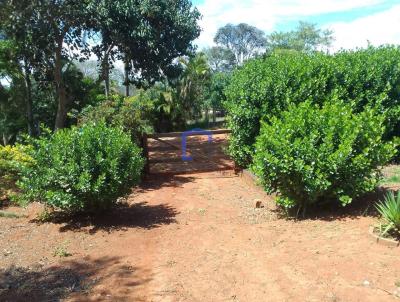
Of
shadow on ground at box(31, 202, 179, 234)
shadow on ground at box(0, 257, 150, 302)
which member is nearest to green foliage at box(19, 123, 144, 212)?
shadow on ground at box(31, 202, 179, 234)

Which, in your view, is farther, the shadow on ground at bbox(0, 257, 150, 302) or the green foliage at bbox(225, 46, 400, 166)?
the green foliage at bbox(225, 46, 400, 166)

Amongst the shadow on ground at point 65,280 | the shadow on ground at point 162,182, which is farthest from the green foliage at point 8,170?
the shadow on ground at point 65,280

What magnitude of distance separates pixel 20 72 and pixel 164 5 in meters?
6.22

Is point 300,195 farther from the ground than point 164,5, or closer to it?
closer to it

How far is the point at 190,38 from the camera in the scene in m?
13.0

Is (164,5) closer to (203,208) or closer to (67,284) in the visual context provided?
(203,208)

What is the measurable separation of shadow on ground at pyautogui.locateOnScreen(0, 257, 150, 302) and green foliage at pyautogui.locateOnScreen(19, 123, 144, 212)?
148 cm

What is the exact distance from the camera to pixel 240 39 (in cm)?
6844

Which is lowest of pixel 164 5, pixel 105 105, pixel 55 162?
pixel 55 162

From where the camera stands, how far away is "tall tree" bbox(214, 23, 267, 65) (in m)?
67.2

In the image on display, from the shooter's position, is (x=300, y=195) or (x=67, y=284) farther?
(x=300, y=195)

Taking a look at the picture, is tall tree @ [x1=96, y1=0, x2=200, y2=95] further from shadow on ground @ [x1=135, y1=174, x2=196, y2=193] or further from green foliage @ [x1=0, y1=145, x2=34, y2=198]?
green foliage @ [x1=0, y1=145, x2=34, y2=198]

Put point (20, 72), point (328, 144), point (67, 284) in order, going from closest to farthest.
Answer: point (67, 284), point (328, 144), point (20, 72)

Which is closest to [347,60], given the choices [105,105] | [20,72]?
[105,105]
